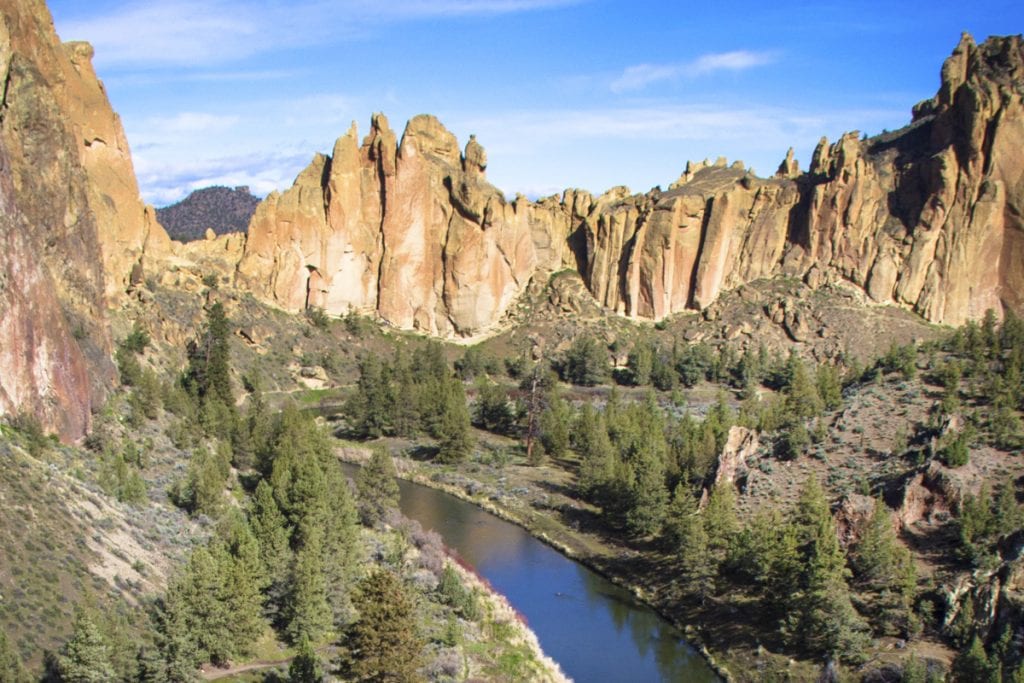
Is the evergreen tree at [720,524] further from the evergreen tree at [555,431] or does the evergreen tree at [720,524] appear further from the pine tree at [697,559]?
the evergreen tree at [555,431]

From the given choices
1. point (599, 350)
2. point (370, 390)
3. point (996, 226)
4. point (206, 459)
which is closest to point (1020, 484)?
point (206, 459)

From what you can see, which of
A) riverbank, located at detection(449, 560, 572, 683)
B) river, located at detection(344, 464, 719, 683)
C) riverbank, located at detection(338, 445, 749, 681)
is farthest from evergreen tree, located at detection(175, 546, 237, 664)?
riverbank, located at detection(338, 445, 749, 681)

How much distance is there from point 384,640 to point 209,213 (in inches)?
6646

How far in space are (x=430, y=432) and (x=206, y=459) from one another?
27.6 meters

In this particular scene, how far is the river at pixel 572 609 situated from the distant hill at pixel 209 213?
121m

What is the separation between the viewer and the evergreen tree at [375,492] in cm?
4881

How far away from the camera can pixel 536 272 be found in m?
111

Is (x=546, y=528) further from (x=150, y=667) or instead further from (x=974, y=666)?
(x=150, y=667)

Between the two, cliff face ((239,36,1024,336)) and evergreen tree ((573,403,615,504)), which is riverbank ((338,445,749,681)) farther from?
cliff face ((239,36,1024,336))

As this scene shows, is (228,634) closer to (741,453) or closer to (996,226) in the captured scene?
(741,453)

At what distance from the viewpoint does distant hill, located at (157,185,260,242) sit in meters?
170

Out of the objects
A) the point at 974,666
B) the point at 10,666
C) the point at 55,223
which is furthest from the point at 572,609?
the point at 55,223

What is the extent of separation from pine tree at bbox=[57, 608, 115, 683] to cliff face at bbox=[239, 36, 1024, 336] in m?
70.8

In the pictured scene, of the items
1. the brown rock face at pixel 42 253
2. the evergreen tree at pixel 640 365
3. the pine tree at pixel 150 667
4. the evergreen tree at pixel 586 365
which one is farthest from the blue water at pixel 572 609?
the evergreen tree at pixel 640 365
